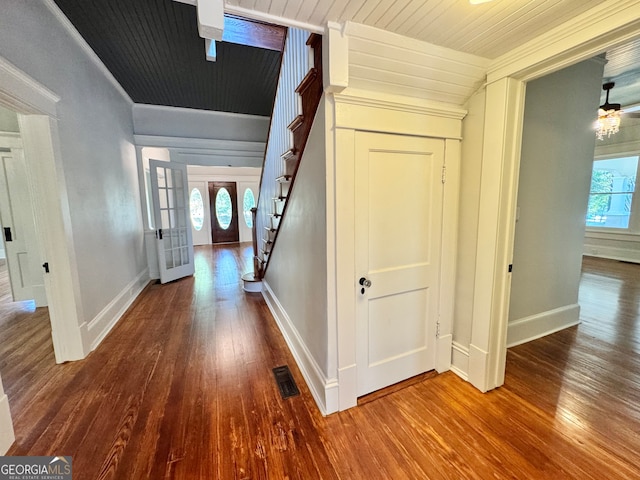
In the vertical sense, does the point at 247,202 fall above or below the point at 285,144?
below

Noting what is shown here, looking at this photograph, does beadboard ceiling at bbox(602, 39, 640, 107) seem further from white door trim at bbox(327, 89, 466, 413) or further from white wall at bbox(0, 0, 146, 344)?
white wall at bbox(0, 0, 146, 344)

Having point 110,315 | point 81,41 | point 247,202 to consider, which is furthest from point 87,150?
point 247,202

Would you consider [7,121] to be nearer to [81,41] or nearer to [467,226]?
[81,41]

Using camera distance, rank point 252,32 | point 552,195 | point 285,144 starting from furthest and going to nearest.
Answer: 1. point 285,144
2. point 552,195
3. point 252,32

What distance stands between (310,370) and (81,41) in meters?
3.80

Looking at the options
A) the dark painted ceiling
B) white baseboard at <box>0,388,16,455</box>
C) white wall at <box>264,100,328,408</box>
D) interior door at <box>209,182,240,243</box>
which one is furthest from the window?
interior door at <box>209,182,240,243</box>

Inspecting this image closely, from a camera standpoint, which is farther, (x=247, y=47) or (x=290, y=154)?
(x=247, y=47)

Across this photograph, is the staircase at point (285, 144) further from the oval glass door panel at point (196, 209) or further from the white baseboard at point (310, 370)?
the oval glass door panel at point (196, 209)

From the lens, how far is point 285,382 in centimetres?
203

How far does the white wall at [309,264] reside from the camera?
1678 millimetres

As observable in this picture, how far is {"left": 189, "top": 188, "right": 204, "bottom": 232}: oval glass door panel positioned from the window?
33.8 ft

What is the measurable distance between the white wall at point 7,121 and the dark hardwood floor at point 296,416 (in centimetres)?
252

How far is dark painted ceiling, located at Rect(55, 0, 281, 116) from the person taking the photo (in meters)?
2.24

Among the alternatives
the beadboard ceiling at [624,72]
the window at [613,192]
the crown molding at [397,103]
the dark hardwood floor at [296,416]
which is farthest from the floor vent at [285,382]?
the window at [613,192]
